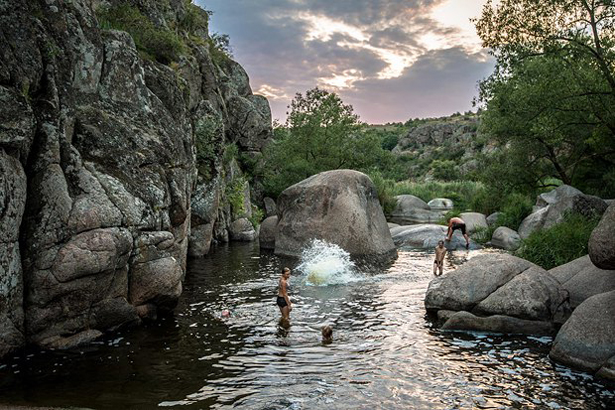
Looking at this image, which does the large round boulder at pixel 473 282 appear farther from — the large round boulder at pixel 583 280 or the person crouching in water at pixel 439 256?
the person crouching in water at pixel 439 256

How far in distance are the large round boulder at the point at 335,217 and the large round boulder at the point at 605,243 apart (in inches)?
568

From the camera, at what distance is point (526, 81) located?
76.7 feet

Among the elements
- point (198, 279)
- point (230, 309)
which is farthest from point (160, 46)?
point (230, 309)

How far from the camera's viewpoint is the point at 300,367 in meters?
10.4

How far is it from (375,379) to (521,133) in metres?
20.8

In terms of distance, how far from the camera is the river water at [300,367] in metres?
8.76

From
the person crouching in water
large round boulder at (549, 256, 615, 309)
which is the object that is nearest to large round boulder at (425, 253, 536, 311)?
large round boulder at (549, 256, 615, 309)

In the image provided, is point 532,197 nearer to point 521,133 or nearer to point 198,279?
point 521,133

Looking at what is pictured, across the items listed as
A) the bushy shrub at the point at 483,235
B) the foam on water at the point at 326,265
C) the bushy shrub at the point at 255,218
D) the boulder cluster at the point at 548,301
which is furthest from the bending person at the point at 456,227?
the bushy shrub at the point at 255,218

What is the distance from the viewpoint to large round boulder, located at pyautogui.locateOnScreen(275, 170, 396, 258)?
2555 cm

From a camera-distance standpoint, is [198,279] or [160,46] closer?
[198,279]

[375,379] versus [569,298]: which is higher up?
[569,298]

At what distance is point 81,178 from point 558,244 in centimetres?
1603

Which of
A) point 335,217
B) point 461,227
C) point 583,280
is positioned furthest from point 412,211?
point 583,280
